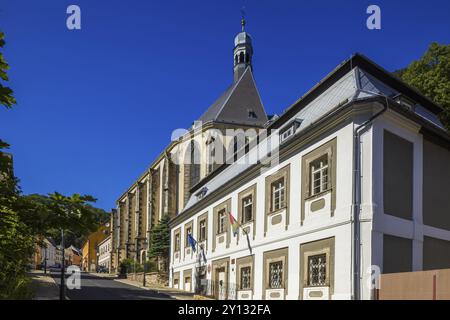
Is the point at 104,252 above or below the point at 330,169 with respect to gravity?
below

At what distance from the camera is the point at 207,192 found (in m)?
32.4

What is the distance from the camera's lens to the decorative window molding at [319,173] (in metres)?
17.4

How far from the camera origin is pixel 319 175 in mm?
18594

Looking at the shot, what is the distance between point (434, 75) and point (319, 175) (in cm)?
1502

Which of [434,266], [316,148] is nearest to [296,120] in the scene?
[316,148]

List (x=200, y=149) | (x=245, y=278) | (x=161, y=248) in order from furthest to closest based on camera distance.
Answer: (x=200, y=149), (x=161, y=248), (x=245, y=278)

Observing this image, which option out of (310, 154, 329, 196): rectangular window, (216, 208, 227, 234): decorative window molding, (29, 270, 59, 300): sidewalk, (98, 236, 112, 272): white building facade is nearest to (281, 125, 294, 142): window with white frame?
(310, 154, 329, 196): rectangular window

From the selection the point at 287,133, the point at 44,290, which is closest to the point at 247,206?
the point at 287,133

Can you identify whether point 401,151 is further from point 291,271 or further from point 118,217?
point 118,217

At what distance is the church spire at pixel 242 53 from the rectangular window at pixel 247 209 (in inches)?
1732

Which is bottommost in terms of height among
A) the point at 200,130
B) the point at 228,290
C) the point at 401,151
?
the point at 228,290

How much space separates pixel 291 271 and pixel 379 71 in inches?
341

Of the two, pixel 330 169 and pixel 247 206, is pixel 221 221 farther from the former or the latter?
pixel 330 169
